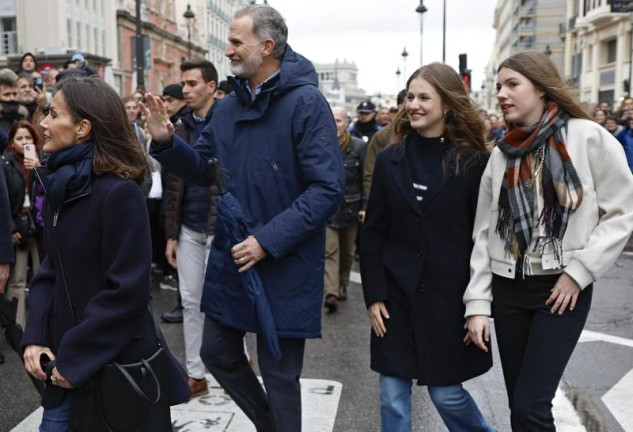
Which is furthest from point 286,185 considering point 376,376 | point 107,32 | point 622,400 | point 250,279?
point 107,32

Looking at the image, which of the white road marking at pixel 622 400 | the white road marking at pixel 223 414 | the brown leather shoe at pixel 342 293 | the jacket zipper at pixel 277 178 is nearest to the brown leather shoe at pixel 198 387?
the white road marking at pixel 223 414

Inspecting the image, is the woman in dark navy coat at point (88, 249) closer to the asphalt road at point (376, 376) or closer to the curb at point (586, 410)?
the asphalt road at point (376, 376)

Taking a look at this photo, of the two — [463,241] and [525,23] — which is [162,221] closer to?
[463,241]

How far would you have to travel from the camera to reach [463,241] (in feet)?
12.3

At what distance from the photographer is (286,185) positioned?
373cm

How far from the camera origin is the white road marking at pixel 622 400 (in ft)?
16.6

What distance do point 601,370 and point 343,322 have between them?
241 centimetres

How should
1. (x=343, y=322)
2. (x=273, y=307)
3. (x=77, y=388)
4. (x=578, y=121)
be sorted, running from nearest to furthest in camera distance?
(x=77, y=388), (x=578, y=121), (x=273, y=307), (x=343, y=322)

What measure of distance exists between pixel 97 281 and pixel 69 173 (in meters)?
0.39

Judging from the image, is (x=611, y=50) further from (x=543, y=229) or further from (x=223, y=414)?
(x=543, y=229)

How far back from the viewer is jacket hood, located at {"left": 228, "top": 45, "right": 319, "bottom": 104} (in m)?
3.74

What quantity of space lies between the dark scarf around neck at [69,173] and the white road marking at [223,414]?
2218 millimetres

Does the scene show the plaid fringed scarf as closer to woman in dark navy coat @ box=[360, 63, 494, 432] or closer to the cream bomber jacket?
the cream bomber jacket

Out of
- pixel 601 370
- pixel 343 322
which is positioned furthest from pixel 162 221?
pixel 601 370
